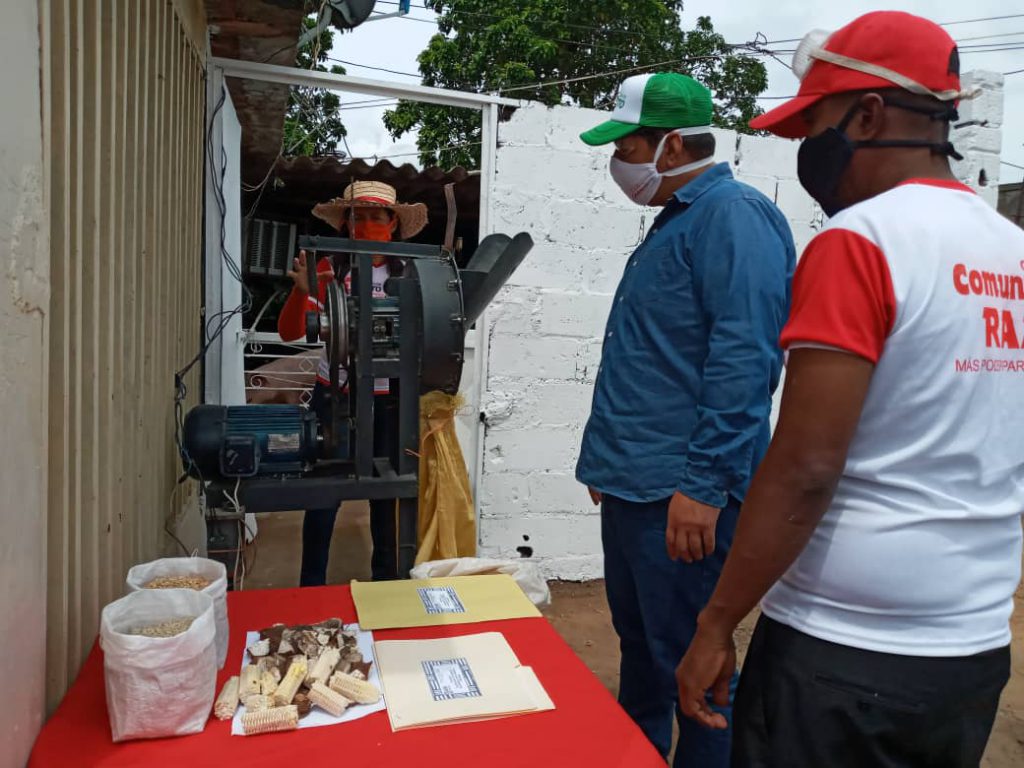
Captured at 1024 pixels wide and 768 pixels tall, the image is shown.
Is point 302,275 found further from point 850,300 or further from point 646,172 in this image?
point 850,300

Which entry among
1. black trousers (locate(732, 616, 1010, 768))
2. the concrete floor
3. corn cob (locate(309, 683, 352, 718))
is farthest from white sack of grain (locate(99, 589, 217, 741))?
the concrete floor

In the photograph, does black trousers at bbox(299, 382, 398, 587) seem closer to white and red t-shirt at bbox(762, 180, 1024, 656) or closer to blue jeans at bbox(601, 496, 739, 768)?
blue jeans at bbox(601, 496, 739, 768)

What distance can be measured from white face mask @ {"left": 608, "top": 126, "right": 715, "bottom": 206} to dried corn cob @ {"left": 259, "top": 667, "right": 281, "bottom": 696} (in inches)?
59.3

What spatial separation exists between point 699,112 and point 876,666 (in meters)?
1.44

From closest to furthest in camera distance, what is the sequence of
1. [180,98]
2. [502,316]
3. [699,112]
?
[699,112], [180,98], [502,316]

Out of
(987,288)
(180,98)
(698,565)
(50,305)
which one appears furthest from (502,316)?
(987,288)

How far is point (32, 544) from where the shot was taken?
3.84 ft

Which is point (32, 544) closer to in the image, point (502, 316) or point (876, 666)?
point (876, 666)

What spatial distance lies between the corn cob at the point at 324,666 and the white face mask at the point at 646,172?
55.8 inches

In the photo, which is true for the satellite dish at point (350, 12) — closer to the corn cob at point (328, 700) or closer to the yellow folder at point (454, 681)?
the yellow folder at point (454, 681)

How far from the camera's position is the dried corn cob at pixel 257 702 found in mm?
1243

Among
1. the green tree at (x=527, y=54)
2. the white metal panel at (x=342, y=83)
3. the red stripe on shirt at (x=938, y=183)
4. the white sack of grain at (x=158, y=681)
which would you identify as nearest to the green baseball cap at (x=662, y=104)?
the red stripe on shirt at (x=938, y=183)

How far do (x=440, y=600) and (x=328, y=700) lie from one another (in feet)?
1.80

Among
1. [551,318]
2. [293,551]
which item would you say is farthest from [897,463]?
[293,551]
